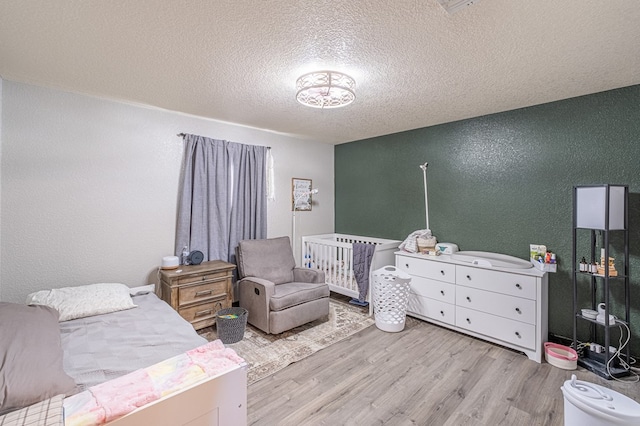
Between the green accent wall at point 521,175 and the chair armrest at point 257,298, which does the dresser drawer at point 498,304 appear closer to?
the green accent wall at point 521,175

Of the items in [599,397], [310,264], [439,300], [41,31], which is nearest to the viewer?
[599,397]

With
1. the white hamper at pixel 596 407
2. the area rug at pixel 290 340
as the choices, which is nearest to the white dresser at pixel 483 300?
the area rug at pixel 290 340

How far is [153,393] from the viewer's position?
3.78 ft

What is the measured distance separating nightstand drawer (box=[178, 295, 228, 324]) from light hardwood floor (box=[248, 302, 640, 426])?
113 cm

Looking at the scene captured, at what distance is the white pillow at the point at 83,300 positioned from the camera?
2131 millimetres

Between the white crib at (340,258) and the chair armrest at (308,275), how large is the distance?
54cm

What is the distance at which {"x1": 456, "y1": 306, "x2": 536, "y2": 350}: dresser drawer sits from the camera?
2627 mm

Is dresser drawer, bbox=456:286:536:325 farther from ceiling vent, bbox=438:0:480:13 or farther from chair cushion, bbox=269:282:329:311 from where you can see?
ceiling vent, bbox=438:0:480:13

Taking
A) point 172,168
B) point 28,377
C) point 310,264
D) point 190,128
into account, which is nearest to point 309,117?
point 190,128

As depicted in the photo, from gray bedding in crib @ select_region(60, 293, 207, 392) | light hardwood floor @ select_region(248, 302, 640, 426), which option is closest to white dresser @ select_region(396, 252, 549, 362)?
→ light hardwood floor @ select_region(248, 302, 640, 426)

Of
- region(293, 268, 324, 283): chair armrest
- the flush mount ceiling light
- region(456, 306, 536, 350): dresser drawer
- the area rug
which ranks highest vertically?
the flush mount ceiling light

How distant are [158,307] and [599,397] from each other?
304 centimetres

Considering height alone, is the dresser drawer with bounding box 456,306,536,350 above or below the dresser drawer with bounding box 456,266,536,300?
below

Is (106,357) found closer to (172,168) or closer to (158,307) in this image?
(158,307)
